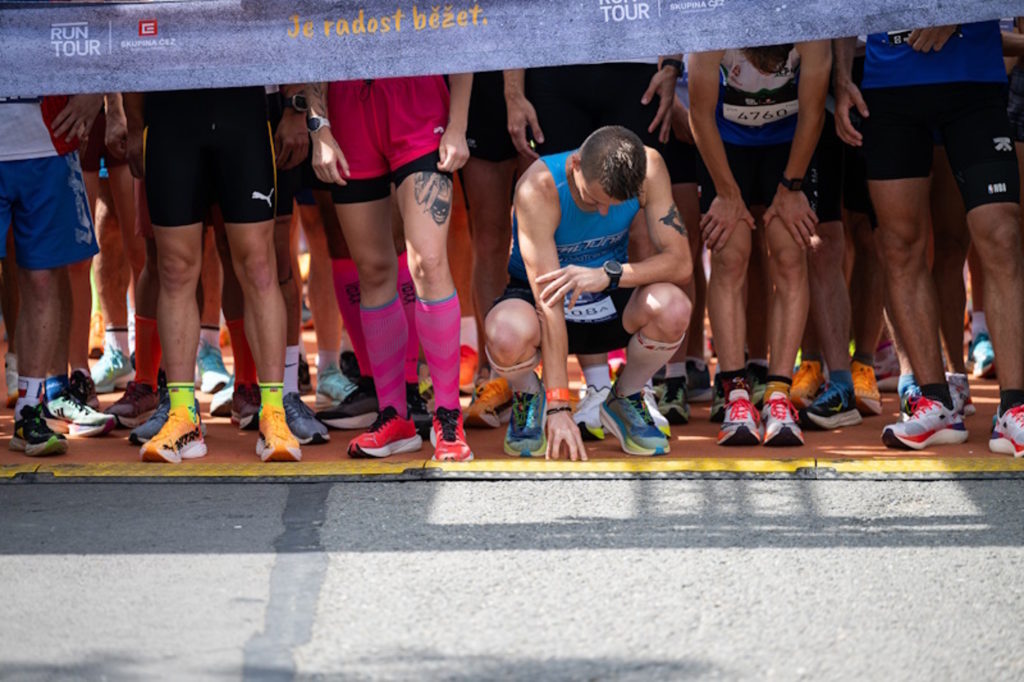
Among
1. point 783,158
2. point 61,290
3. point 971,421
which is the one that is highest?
point 783,158

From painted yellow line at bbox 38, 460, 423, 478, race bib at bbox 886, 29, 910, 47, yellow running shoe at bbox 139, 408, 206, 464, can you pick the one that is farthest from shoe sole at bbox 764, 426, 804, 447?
yellow running shoe at bbox 139, 408, 206, 464

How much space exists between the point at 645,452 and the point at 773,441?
2.00 feet

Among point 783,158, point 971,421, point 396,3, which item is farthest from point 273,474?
point 971,421

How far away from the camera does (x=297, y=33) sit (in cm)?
604

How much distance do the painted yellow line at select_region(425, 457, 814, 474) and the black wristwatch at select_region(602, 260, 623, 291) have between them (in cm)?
74

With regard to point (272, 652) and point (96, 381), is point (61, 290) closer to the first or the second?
point (96, 381)

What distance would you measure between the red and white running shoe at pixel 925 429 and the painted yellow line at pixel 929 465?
0.44m

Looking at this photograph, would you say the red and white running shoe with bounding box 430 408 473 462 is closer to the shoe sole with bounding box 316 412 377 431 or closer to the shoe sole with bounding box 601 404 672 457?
the shoe sole with bounding box 601 404 672 457

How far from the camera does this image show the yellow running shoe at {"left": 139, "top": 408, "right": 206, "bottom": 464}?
6156 millimetres

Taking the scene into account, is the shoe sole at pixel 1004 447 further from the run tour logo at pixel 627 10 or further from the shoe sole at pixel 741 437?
the run tour logo at pixel 627 10

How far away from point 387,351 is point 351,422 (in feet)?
2.64

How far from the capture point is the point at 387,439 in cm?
634

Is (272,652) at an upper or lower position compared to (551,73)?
lower

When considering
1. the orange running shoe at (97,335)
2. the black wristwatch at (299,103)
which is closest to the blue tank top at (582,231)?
the black wristwatch at (299,103)
